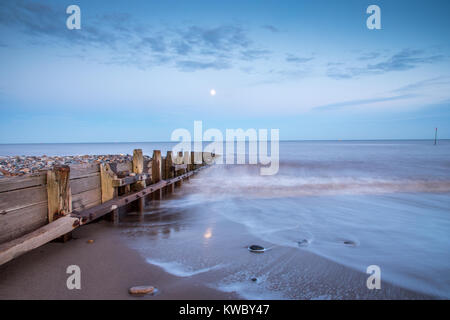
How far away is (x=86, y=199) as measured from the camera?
557cm

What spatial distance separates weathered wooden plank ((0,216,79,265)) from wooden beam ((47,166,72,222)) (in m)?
0.17

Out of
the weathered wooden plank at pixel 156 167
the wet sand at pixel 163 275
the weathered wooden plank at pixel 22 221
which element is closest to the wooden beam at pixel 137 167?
the weathered wooden plank at pixel 156 167

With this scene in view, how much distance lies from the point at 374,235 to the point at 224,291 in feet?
13.2

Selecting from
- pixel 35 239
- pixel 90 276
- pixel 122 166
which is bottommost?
pixel 90 276

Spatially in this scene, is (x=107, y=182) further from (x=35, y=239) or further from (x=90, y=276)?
(x=90, y=276)

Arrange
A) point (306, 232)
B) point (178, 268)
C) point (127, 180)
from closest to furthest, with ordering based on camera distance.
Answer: point (178, 268) < point (306, 232) < point (127, 180)

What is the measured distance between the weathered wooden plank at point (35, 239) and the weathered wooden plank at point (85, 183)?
78 centimetres

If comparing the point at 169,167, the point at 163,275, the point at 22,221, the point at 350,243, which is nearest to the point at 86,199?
the point at 22,221

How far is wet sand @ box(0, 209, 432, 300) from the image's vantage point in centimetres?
343

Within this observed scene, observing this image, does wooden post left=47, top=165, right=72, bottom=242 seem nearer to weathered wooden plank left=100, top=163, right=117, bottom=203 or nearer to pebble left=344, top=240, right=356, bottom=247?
weathered wooden plank left=100, top=163, right=117, bottom=203

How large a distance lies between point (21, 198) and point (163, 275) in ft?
8.11

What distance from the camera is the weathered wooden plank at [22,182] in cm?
368

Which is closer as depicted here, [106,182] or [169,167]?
[106,182]

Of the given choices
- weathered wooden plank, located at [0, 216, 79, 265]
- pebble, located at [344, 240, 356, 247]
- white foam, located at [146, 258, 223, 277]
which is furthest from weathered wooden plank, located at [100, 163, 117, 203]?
pebble, located at [344, 240, 356, 247]
